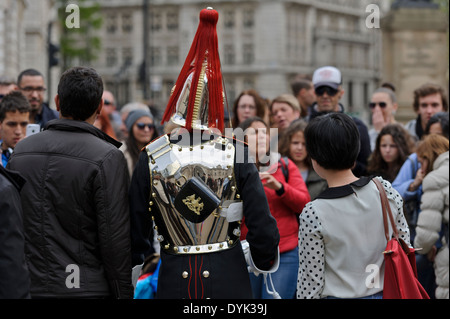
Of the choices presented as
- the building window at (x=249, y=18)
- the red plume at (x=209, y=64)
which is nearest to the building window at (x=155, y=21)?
the building window at (x=249, y=18)

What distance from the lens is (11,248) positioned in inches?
123

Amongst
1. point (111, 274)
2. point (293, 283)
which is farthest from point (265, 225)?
point (293, 283)

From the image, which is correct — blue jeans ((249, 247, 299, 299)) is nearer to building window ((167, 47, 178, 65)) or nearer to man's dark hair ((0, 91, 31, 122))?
man's dark hair ((0, 91, 31, 122))

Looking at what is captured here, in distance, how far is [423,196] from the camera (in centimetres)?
643

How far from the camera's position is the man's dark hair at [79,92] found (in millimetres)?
4105

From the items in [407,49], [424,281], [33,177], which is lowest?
[424,281]

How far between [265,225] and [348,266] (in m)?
0.60

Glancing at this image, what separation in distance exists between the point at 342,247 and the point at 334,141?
563 millimetres

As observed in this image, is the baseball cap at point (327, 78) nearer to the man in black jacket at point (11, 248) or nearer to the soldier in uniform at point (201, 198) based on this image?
the soldier in uniform at point (201, 198)

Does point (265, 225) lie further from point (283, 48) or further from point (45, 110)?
point (283, 48)

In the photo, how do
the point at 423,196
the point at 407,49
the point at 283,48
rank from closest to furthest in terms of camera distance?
1. the point at 423,196
2. the point at 407,49
3. the point at 283,48

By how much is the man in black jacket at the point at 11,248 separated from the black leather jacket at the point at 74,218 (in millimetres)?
816
